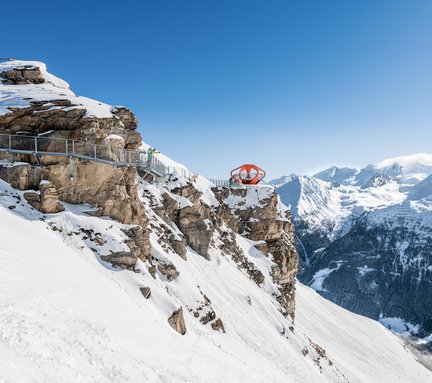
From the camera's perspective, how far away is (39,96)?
27.6 metres

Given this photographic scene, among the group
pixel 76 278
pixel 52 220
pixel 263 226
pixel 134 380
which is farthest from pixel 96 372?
pixel 263 226

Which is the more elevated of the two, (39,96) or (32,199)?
(39,96)

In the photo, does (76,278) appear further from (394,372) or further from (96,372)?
(394,372)

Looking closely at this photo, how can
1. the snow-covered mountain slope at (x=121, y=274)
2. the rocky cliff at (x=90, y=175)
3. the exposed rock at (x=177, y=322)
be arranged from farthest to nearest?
the rocky cliff at (x=90, y=175)
the exposed rock at (x=177, y=322)
the snow-covered mountain slope at (x=121, y=274)

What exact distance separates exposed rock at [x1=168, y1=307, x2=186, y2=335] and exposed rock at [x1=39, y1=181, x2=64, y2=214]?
976 centimetres

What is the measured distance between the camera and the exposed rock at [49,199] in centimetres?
2347

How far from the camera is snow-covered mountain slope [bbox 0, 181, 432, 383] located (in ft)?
30.3

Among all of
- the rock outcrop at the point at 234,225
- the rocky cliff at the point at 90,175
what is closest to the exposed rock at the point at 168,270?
the rocky cliff at the point at 90,175

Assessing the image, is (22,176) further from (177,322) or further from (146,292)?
(177,322)

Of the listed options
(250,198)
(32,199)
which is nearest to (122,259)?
(32,199)

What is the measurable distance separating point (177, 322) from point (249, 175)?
44859 mm

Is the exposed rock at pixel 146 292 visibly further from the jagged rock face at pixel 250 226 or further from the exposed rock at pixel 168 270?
the jagged rock face at pixel 250 226

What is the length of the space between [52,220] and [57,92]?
11652 millimetres

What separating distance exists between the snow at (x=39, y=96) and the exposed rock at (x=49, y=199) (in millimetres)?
5967
